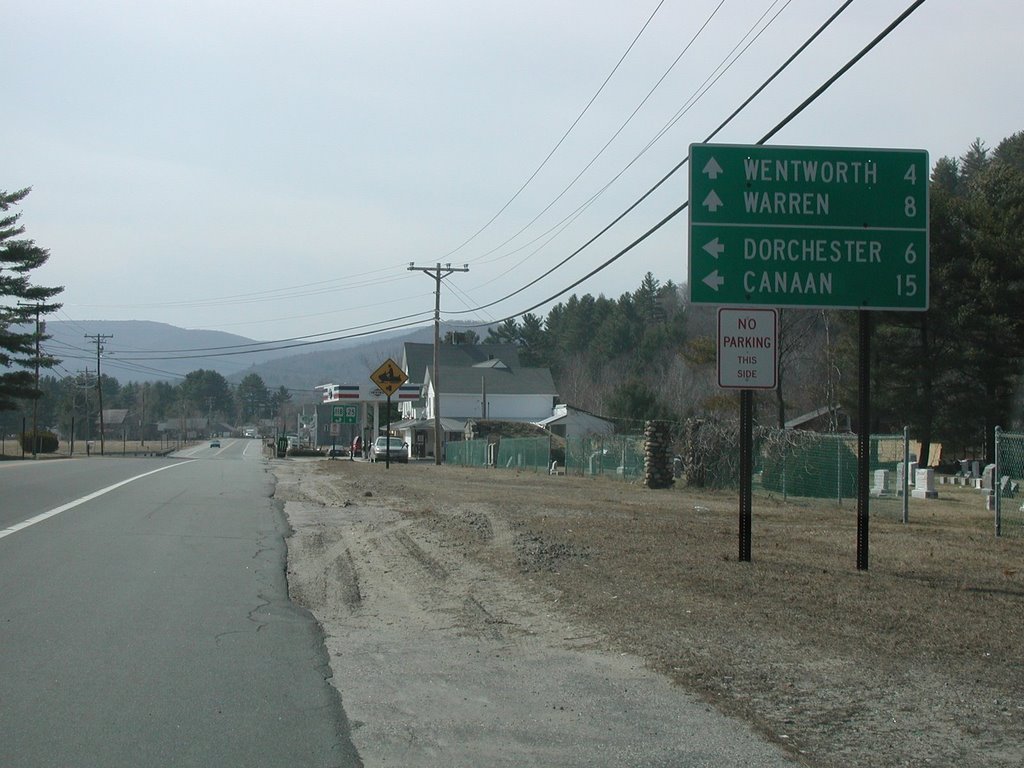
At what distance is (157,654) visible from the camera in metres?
7.37

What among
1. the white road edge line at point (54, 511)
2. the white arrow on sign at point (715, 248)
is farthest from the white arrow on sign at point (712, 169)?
the white road edge line at point (54, 511)

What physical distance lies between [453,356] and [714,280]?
7908cm

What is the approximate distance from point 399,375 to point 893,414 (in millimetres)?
19247

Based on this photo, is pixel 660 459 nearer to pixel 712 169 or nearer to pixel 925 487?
pixel 925 487

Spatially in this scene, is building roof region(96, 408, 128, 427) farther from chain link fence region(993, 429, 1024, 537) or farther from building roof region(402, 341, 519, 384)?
chain link fence region(993, 429, 1024, 537)

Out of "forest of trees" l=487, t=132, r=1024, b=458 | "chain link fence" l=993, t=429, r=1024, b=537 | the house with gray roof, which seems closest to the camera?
"chain link fence" l=993, t=429, r=1024, b=537

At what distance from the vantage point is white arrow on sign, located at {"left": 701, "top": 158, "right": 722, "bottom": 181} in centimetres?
1149

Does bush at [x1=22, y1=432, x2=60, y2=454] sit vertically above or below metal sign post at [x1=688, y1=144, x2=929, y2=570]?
below

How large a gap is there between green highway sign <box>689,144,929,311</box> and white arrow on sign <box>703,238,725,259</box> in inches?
0.4

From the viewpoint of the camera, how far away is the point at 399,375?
118 feet

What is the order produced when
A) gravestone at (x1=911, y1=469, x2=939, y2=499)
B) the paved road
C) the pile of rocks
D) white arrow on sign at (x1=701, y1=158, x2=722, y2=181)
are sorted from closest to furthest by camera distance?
the paved road, white arrow on sign at (x1=701, y1=158, x2=722, y2=181), gravestone at (x1=911, y1=469, x2=939, y2=499), the pile of rocks

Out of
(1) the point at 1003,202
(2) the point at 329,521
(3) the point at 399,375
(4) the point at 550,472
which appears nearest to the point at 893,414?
(1) the point at 1003,202

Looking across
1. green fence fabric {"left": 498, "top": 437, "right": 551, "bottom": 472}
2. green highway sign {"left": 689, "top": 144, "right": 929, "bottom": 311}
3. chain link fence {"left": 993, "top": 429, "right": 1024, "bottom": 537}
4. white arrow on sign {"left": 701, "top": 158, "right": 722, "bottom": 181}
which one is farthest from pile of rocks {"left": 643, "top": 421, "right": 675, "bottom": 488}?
white arrow on sign {"left": 701, "top": 158, "right": 722, "bottom": 181}

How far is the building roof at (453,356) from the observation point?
89312mm
